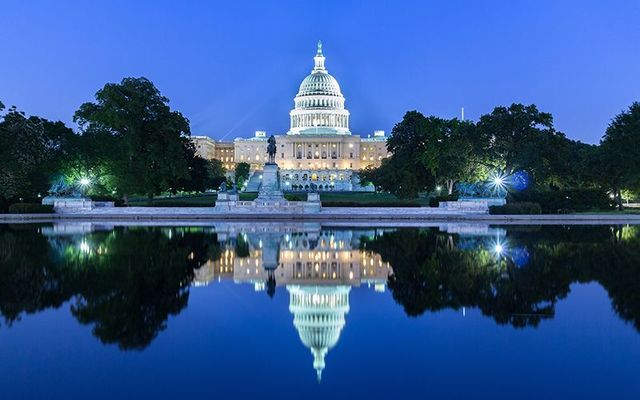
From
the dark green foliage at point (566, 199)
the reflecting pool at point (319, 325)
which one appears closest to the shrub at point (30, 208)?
the reflecting pool at point (319, 325)

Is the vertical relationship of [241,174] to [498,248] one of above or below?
above

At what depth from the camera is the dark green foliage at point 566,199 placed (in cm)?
4994

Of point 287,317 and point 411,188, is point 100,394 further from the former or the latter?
point 411,188

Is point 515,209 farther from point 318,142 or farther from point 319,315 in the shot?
point 318,142

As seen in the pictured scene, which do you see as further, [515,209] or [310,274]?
[515,209]

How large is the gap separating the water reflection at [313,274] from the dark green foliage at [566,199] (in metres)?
22.6

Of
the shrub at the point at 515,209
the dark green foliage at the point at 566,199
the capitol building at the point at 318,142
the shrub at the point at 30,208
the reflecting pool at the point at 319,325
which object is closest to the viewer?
the reflecting pool at the point at 319,325

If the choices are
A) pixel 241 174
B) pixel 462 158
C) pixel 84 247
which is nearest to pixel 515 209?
pixel 462 158

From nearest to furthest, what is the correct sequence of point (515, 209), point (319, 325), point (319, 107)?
point (319, 325) → point (515, 209) → point (319, 107)

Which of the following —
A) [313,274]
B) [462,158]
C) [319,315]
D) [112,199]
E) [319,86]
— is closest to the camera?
[319,315]

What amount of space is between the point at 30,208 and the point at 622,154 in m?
43.2

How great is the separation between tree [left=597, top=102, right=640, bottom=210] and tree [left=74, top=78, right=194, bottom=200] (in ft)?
111

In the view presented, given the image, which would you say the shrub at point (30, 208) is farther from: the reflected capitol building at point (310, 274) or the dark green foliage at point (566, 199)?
the dark green foliage at point (566, 199)

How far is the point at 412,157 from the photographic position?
6234 cm
